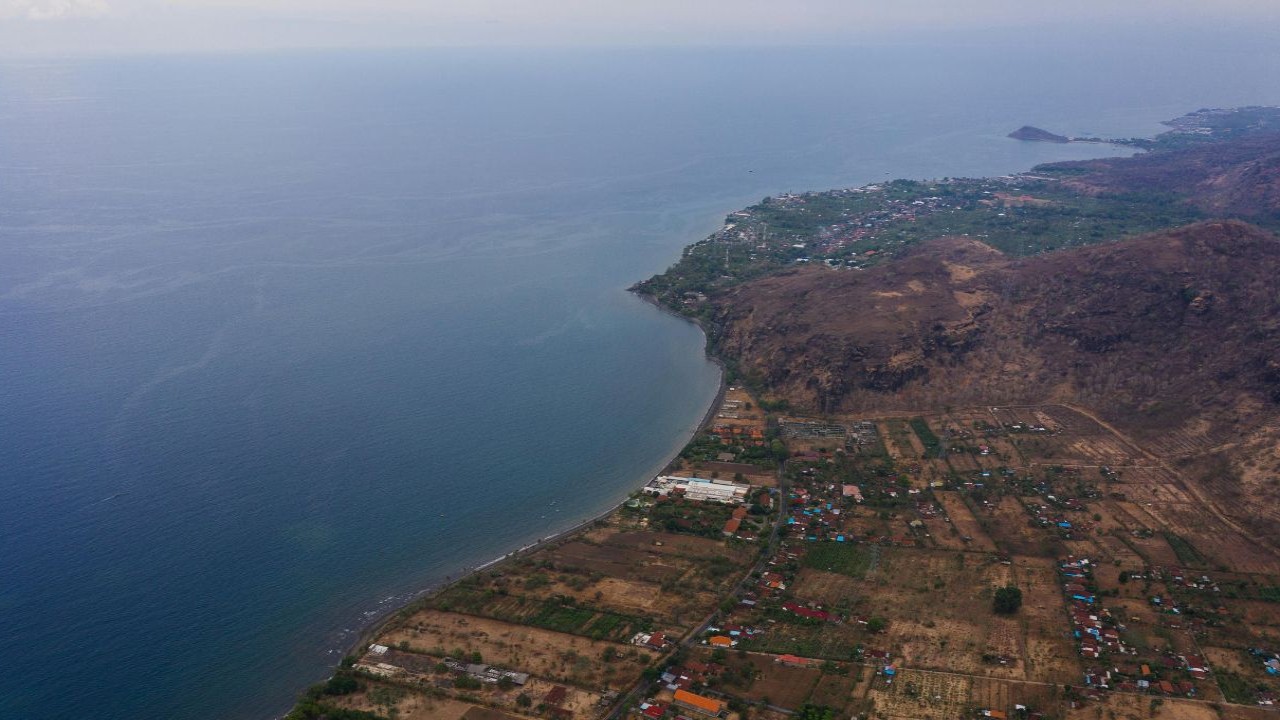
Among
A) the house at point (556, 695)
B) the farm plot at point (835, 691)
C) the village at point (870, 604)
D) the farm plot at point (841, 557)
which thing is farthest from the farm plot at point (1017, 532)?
the house at point (556, 695)

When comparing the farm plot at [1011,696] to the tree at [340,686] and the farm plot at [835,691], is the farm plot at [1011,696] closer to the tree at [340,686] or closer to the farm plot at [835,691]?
the farm plot at [835,691]

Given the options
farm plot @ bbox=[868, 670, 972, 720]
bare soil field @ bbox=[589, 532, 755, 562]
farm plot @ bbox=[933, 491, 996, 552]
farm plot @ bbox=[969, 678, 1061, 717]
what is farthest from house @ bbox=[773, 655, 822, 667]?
farm plot @ bbox=[933, 491, 996, 552]

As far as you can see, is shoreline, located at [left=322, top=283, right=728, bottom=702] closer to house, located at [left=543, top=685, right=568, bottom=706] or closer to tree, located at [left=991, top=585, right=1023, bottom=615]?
house, located at [left=543, top=685, right=568, bottom=706]

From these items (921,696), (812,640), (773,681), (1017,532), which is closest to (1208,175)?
(1017,532)

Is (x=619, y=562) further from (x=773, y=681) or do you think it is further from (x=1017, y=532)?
(x=1017, y=532)

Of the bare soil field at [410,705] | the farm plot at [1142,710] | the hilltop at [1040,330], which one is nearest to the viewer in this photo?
the farm plot at [1142,710]

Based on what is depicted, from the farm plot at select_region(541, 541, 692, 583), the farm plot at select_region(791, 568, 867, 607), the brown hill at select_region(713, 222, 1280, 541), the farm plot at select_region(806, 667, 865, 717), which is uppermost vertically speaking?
the brown hill at select_region(713, 222, 1280, 541)
